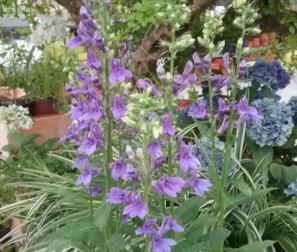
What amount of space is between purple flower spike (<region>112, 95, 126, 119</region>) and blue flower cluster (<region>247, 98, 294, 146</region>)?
0.90m

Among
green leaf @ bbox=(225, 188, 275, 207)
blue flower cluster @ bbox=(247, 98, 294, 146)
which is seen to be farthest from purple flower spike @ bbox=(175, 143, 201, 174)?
blue flower cluster @ bbox=(247, 98, 294, 146)

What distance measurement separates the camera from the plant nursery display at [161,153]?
1.05 m

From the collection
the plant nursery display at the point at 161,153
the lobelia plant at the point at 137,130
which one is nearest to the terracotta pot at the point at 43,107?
the plant nursery display at the point at 161,153

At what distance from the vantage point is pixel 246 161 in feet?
6.57

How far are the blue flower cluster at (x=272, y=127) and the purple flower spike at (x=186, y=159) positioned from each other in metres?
0.86

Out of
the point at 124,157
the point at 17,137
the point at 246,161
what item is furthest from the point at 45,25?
the point at 124,157

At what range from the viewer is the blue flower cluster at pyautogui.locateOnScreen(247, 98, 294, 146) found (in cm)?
191

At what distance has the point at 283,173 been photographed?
6.28 feet

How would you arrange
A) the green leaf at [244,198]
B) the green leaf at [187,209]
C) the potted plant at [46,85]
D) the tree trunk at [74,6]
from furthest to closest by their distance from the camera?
the potted plant at [46,85], the tree trunk at [74,6], the green leaf at [244,198], the green leaf at [187,209]

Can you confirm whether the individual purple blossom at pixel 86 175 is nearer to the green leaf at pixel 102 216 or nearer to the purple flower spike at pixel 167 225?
the green leaf at pixel 102 216

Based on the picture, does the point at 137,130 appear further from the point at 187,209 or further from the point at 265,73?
the point at 265,73

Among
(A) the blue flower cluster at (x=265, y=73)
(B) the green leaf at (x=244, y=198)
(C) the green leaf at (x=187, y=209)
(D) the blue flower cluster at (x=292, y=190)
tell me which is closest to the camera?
(C) the green leaf at (x=187, y=209)

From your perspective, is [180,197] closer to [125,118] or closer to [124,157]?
[124,157]

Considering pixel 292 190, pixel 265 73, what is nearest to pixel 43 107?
pixel 265 73
